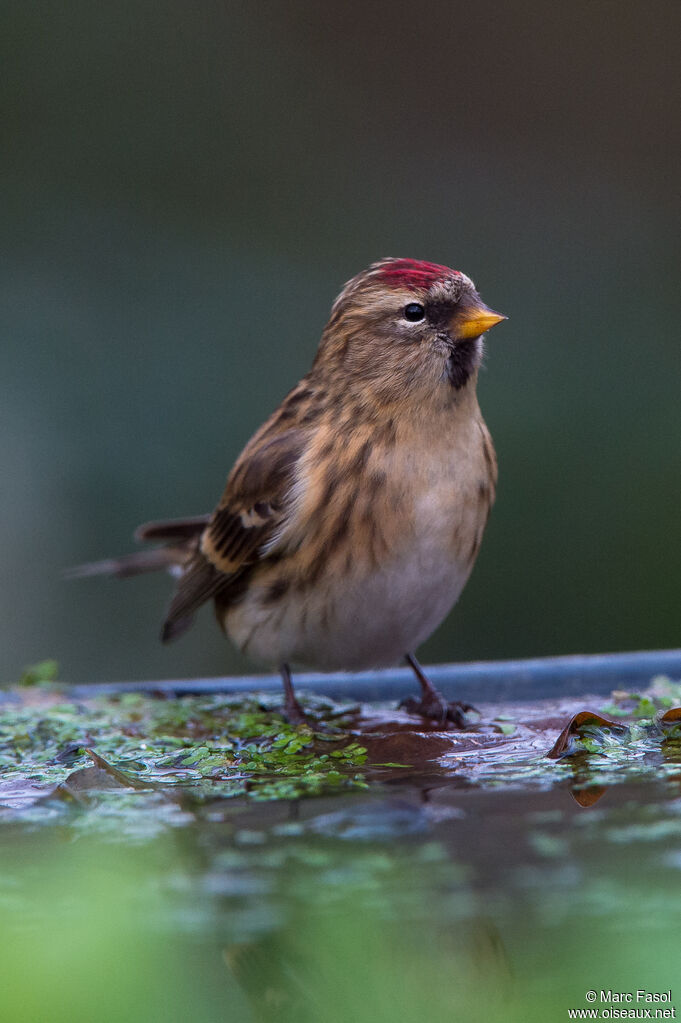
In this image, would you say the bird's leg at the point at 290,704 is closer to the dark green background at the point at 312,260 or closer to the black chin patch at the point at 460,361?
the black chin patch at the point at 460,361

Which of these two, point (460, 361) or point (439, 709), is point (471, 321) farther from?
point (439, 709)

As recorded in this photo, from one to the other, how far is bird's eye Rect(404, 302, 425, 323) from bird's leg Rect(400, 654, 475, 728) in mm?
883

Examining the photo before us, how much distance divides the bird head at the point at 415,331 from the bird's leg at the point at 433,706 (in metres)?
0.71

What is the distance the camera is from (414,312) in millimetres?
3725

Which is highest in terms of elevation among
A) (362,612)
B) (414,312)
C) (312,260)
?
(312,260)

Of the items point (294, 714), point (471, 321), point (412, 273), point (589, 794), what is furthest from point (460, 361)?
point (589, 794)

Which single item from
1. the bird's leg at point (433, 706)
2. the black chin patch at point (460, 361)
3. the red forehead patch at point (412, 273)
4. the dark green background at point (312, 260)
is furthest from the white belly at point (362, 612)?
the dark green background at point (312, 260)

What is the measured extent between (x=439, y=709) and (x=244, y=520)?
0.80 meters

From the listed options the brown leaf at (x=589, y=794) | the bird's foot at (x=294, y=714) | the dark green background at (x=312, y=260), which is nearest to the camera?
the brown leaf at (x=589, y=794)

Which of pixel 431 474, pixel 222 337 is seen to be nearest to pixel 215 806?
pixel 431 474

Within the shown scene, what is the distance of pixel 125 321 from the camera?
7.64 m

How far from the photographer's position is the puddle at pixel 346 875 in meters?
1.62

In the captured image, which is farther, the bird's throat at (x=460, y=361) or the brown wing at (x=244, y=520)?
the brown wing at (x=244, y=520)

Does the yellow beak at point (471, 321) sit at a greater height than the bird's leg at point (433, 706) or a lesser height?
greater
